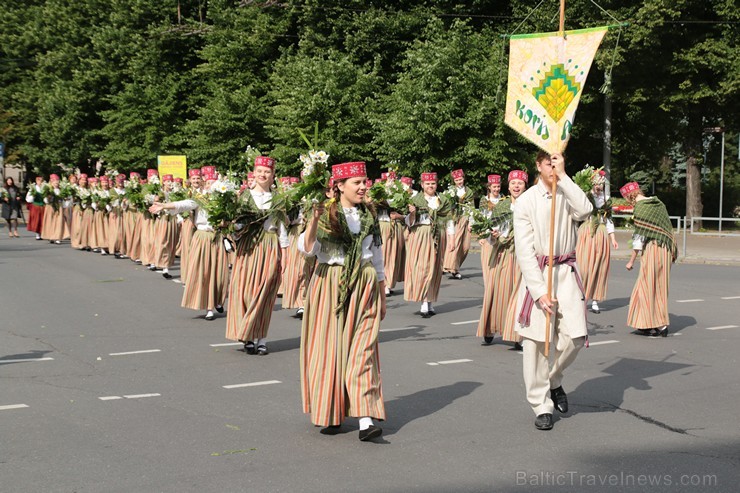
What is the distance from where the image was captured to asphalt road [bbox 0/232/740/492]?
5895 mm

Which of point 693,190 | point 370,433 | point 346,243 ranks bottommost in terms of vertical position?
point 370,433

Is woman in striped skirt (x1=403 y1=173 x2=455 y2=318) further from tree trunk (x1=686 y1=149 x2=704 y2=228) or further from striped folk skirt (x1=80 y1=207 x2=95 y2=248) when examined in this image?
tree trunk (x1=686 y1=149 x2=704 y2=228)

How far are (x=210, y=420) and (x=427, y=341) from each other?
173 inches

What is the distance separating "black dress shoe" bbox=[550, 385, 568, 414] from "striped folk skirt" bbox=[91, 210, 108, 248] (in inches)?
796

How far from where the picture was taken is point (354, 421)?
7348mm

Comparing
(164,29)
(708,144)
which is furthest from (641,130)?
(164,29)

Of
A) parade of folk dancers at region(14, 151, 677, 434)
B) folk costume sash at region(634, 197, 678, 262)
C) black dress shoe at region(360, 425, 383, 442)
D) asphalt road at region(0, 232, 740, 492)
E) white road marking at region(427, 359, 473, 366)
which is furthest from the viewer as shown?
folk costume sash at region(634, 197, 678, 262)

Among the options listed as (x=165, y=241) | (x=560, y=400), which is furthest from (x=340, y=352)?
(x=165, y=241)

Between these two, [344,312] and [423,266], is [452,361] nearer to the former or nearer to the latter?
[344,312]

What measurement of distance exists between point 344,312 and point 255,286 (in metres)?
3.80

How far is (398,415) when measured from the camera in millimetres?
7504

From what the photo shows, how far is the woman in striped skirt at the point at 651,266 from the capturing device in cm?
1164

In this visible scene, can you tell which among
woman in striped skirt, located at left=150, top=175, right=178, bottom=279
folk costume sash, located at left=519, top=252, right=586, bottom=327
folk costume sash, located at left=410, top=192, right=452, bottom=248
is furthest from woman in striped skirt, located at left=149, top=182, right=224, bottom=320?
woman in striped skirt, located at left=150, top=175, right=178, bottom=279
